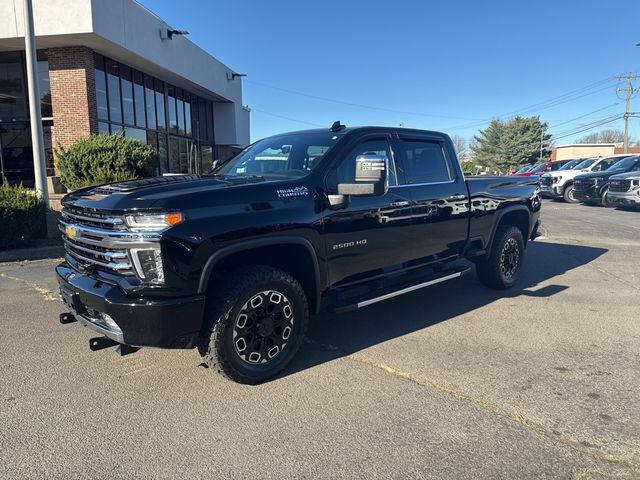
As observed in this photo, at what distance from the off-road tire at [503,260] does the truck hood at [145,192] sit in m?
3.43

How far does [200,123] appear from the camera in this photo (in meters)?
27.3

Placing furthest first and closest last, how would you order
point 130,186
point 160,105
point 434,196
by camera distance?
point 160,105
point 434,196
point 130,186

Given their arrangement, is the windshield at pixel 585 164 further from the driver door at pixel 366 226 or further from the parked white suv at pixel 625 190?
the driver door at pixel 366 226

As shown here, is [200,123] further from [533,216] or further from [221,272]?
[221,272]

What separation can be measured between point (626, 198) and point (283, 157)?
15.9m

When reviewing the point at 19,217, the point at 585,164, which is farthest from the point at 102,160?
the point at 585,164

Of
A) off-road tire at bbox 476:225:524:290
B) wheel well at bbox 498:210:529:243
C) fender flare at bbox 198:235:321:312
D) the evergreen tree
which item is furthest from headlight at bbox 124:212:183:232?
the evergreen tree

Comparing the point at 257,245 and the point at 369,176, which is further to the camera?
the point at 369,176

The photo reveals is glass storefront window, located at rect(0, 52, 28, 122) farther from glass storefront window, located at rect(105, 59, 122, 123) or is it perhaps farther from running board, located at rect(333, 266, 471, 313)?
running board, located at rect(333, 266, 471, 313)

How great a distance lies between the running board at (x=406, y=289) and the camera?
4.21 metres

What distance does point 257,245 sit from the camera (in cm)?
356

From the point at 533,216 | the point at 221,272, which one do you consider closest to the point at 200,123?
the point at 533,216

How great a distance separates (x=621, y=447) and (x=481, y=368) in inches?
48.4

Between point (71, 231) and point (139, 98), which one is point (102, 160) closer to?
point (139, 98)
